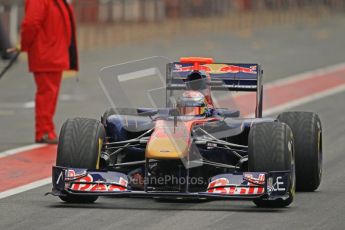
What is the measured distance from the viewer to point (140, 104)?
21.4 m

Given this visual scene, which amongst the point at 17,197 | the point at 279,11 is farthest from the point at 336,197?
the point at 279,11

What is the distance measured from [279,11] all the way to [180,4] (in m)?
5.01

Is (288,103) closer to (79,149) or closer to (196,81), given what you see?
(196,81)

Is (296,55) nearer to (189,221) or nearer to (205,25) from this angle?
(205,25)

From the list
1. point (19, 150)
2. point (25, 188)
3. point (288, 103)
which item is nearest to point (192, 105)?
point (25, 188)

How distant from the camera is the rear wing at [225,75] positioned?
13.2m

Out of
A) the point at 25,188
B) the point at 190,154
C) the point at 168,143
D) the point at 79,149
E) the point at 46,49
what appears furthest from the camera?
the point at 46,49

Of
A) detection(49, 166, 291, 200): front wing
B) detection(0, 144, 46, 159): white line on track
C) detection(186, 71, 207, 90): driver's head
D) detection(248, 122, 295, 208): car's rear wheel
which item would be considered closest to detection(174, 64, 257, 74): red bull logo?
detection(186, 71, 207, 90): driver's head

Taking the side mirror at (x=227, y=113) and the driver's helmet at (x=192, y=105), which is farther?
the side mirror at (x=227, y=113)

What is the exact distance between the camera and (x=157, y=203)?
1151 centimetres

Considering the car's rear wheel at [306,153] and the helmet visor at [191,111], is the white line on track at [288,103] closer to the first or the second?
the helmet visor at [191,111]

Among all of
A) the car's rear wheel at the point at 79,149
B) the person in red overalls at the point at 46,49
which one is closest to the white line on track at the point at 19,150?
the person in red overalls at the point at 46,49

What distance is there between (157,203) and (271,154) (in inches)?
43.9

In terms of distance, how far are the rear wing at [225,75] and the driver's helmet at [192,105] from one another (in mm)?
1068
